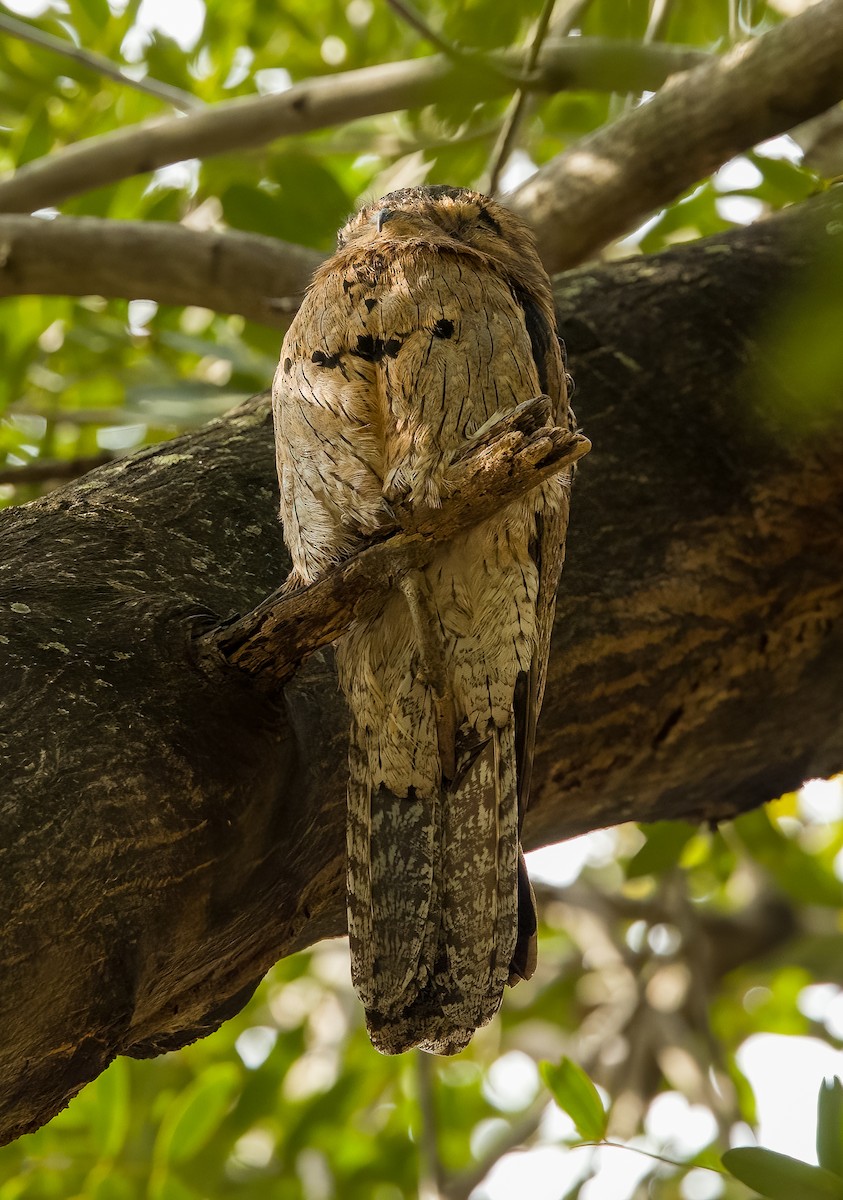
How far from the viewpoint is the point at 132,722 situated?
5.30 feet

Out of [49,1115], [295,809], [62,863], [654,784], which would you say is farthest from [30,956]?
[654,784]

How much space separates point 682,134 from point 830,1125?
2231mm

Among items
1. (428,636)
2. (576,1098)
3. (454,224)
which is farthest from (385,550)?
(576,1098)

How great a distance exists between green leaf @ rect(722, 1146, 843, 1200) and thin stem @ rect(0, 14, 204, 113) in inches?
117

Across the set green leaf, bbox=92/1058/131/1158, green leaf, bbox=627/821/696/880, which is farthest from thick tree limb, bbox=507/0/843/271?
green leaf, bbox=92/1058/131/1158

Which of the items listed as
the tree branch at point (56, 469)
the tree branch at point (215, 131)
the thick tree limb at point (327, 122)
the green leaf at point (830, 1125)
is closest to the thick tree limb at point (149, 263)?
the thick tree limb at point (327, 122)

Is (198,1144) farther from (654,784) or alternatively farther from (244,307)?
(244,307)

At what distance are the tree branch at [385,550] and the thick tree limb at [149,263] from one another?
4.96 feet

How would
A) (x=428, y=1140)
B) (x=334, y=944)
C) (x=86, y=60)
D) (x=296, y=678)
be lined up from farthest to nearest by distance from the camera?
1. (x=334, y=944)
2. (x=86, y=60)
3. (x=428, y=1140)
4. (x=296, y=678)

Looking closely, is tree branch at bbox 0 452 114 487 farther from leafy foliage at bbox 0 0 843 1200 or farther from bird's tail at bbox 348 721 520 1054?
bird's tail at bbox 348 721 520 1054

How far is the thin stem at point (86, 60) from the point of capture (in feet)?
10.6

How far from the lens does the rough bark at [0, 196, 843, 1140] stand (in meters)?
1.51

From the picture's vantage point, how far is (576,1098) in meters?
2.22

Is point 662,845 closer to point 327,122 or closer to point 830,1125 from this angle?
point 830,1125
